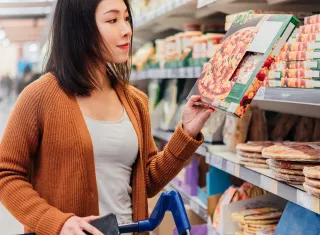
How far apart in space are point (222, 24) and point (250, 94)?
1.99m

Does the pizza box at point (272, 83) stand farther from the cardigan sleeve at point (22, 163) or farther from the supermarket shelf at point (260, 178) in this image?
the cardigan sleeve at point (22, 163)

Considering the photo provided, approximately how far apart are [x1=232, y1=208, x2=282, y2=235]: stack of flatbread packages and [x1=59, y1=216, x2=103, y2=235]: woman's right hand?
926 mm

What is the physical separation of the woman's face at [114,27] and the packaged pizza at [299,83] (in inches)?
23.1

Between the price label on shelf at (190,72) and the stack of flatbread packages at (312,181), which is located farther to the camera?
the price label on shelf at (190,72)

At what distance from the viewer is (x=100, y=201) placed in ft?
5.89

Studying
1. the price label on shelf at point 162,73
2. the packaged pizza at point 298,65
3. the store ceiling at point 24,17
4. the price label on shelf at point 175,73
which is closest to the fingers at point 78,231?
the packaged pizza at point 298,65

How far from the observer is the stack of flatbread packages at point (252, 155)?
7.36ft

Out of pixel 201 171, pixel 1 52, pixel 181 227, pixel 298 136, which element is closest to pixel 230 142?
pixel 298 136

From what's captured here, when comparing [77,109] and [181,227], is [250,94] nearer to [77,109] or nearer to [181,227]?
[181,227]

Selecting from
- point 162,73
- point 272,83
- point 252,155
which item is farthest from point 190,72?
point 272,83

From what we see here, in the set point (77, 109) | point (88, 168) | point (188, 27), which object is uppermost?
point (188, 27)

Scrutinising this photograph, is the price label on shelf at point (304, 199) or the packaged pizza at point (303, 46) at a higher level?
the packaged pizza at point (303, 46)

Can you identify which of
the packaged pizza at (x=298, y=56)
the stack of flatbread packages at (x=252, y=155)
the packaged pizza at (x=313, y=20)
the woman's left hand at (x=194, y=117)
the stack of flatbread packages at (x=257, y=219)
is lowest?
the stack of flatbread packages at (x=257, y=219)

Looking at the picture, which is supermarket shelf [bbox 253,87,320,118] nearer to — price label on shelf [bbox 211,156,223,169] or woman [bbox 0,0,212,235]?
woman [bbox 0,0,212,235]
